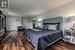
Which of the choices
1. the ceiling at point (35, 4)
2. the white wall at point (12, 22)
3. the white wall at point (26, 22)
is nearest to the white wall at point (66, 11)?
the ceiling at point (35, 4)

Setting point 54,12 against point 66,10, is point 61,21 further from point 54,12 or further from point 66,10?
point 54,12

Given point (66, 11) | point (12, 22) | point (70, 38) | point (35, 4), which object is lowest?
point (70, 38)

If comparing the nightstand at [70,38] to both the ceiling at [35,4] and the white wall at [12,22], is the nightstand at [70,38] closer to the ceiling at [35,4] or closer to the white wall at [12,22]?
the ceiling at [35,4]

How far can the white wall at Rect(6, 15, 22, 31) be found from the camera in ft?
40.0

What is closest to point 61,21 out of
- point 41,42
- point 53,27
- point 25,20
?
point 53,27

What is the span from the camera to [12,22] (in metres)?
12.5

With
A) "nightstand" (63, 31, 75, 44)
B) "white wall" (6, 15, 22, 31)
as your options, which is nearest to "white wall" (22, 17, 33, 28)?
"white wall" (6, 15, 22, 31)

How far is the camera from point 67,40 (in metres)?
4.59

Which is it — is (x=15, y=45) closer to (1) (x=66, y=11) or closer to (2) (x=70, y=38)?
(2) (x=70, y=38)

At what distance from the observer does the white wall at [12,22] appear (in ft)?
40.0

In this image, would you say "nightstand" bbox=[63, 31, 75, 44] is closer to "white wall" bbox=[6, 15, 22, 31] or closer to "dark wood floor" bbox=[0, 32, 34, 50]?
"dark wood floor" bbox=[0, 32, 34, 50]

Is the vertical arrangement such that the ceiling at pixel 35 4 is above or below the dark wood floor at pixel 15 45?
above

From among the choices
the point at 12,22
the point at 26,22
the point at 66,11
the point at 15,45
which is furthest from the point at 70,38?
the point at 12,22

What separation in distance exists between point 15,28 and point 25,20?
2222mm
